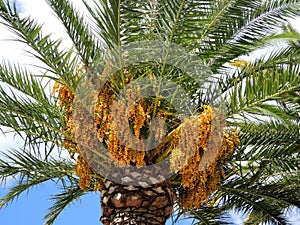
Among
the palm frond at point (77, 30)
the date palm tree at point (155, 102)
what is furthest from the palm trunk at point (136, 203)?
the palm frond at point (77, 30)

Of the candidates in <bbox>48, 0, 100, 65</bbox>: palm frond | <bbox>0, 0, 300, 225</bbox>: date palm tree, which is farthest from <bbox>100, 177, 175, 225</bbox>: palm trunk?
<bbox>48, 0, 100, 65</bbox>: palm frond

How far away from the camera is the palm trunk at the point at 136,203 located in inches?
298

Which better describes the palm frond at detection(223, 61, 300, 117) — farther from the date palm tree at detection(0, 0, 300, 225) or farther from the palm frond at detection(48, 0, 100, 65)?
the palm frond at detection(48, 0, 100, 65)

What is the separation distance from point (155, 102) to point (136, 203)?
1.36 m

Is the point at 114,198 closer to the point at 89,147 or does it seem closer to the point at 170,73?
the point at 89,147

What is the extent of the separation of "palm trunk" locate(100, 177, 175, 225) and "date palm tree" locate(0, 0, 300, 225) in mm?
14

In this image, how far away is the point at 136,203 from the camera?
7.56 m

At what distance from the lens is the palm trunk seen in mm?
7562

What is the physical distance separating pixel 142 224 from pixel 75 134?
4.84ft

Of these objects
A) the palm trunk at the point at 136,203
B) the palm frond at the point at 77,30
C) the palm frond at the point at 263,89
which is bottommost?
the palm trunk at the point at 136,203

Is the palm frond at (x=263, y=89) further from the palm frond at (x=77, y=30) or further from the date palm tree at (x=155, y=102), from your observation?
the palm frond at (x=77, y=30)

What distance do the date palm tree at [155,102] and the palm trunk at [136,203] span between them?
14 mm

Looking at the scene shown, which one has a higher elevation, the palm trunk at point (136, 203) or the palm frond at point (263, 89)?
the palm frond at point (263, 89)

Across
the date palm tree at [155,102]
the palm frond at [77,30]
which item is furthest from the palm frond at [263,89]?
the palm frond at [77,30]
